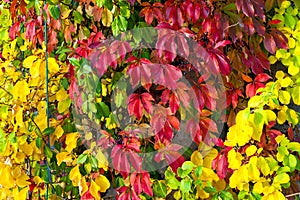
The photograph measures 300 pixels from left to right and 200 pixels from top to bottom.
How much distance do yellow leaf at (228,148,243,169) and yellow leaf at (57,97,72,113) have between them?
0.63m

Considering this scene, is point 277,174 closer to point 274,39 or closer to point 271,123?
point 271,123

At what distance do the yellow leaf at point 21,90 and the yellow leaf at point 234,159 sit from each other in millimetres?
768

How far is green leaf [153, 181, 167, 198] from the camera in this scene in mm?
1807

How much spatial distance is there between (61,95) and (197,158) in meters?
0.56

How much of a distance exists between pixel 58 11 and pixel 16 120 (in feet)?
1.40

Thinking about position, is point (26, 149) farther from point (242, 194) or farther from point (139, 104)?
point (242, 194)

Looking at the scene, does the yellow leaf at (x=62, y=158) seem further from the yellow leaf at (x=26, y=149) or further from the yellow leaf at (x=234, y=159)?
the yellow leaf at (x=234, y=159)

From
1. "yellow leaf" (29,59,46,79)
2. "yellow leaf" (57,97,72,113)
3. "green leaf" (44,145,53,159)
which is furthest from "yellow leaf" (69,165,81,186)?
"yellow leaf" (29,59,46,79)

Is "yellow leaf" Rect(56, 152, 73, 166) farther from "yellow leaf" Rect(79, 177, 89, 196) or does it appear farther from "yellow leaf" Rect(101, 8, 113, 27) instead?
"yellow leaf" Rect(101, 8, 113, 27)

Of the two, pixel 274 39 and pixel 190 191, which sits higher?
pixel 274 39

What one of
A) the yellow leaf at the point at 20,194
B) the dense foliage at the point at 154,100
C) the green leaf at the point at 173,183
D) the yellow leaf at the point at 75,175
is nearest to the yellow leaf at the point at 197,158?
the dense foliage at the point at 154,100

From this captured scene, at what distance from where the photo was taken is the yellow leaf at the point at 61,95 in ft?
6.16

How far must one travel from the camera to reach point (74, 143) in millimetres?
1854

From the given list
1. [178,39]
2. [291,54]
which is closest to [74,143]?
[178,39]
